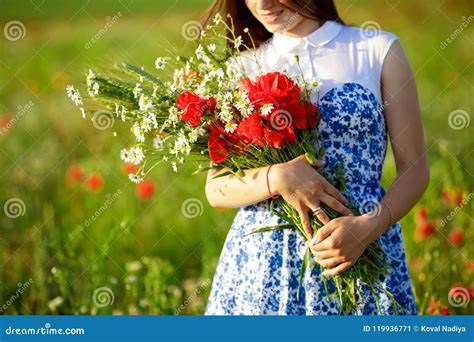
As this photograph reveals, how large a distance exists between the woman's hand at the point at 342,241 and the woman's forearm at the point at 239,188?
19 cm

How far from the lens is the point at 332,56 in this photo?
226 cm

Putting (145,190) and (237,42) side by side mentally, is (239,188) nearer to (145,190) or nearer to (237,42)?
(237,42)

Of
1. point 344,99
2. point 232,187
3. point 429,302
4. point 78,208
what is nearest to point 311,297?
point 232,187

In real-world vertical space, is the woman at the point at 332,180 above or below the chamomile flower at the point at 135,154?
below

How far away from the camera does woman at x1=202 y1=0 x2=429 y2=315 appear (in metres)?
2.07

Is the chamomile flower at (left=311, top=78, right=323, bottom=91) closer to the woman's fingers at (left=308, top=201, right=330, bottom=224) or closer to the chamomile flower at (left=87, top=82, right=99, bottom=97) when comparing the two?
the woman's fingers at (left=308, top=201, right=330, bottom=224)

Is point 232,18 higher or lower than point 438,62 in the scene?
higher

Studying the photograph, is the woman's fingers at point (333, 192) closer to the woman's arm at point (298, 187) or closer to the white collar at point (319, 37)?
the woman's arm at point (298, 187)

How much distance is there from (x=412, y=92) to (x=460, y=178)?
1.62 m

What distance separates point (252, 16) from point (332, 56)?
1.02 ft

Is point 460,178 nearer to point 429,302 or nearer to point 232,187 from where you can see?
point 429,302

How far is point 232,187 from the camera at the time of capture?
219 cm

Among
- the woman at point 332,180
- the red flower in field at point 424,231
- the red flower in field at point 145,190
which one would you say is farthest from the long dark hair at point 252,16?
the red flower in field at point 145,190

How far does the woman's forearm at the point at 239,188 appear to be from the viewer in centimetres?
210
